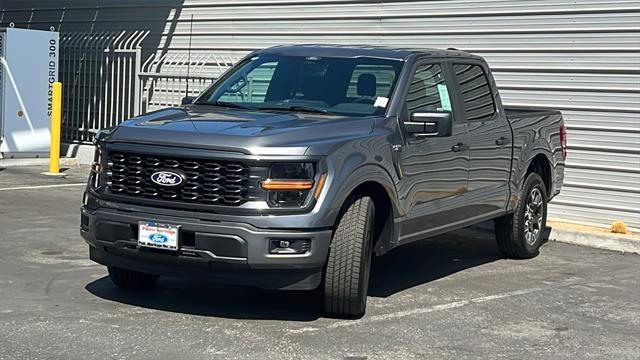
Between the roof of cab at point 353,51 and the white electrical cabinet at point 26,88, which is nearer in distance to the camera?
the roof of cab at point 353,51

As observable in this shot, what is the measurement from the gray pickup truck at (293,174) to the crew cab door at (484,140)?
0.05m

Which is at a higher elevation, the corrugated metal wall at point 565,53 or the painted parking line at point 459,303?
the corrugated metal wall at point 565,53

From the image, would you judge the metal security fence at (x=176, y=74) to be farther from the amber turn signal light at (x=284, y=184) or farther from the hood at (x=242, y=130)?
the amber turn signal light at (x=284, y=184)

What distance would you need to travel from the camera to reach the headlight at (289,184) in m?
5.87

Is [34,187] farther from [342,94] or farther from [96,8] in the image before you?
[342,94]

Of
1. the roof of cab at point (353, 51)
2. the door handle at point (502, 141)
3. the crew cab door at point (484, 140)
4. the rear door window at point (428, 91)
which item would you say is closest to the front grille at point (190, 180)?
the rear door window at point (428, 91)

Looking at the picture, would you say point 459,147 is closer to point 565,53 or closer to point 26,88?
point 565,53

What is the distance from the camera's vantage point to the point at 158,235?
234 inches

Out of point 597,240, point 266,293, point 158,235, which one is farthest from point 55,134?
point 158,235

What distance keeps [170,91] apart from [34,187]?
3464 millimetres

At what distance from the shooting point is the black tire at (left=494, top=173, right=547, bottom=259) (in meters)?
8.95

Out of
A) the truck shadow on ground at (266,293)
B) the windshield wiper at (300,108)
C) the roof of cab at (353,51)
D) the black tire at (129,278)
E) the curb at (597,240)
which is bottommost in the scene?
the curb at (597,240)

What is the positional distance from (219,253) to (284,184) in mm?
591

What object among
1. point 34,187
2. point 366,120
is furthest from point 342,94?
point 34,187
